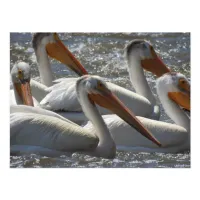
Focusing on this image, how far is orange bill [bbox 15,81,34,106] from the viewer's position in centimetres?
1112

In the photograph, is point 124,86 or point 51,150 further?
point 124,86

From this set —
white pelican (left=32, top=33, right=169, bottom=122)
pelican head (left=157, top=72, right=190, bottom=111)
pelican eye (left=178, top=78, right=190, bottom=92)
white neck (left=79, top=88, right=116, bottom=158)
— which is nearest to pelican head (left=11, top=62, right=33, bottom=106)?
white pelican (left=32, top=33, right=169, bottom=122)

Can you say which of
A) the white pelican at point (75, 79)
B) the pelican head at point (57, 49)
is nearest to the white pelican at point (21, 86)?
the white pelican at point (75, 79)

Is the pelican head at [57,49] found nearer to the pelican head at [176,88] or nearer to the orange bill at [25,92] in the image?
the orange bill at [25,92]

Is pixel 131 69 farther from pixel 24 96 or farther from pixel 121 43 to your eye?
pixel 24 96

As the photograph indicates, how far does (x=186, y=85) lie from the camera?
11.0 m

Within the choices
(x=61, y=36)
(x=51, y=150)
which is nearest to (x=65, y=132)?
(x=51, y=150)

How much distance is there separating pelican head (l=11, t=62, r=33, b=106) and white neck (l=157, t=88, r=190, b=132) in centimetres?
113

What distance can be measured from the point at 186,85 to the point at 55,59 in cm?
130

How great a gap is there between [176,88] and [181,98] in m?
0.10

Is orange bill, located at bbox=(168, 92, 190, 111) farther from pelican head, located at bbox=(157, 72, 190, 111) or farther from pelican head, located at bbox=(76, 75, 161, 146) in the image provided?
pelican head, located at bbox=(76, 75, 161, 146)

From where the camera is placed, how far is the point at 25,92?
11.2 m

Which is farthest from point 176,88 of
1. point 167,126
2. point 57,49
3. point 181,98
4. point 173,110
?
point 57,49

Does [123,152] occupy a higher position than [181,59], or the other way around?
[181,59]
